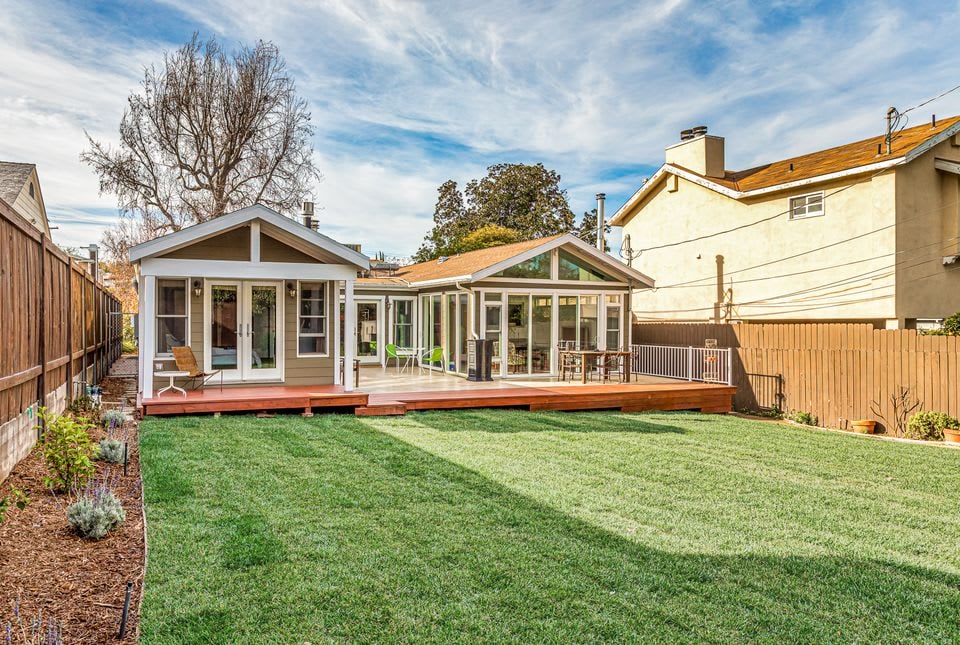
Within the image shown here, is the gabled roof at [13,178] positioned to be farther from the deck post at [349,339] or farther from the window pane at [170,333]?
the deck post at [349,339]

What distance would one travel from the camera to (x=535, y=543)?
14.0 feet

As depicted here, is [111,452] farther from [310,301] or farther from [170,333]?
[310,301]

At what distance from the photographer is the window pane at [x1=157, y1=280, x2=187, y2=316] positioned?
34.8 ft

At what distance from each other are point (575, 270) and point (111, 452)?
10740 millimetres

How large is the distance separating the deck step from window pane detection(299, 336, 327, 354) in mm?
1843

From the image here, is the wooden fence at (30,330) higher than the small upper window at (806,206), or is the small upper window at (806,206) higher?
the small upper window at (806,206)

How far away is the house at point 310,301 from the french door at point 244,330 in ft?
0.06

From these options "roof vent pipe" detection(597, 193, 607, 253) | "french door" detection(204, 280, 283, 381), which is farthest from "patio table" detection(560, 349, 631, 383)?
"roof vent pipe" detection(597, 193, 607, 253)

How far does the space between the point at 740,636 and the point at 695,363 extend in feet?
36.3

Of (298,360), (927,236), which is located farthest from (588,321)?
(927,236)

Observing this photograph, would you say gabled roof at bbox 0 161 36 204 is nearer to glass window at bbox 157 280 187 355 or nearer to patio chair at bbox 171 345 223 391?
glass window at bbox 157 280 187 355

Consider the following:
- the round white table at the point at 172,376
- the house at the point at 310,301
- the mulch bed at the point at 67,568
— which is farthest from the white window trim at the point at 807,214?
the mulch bed at the point at 67,568

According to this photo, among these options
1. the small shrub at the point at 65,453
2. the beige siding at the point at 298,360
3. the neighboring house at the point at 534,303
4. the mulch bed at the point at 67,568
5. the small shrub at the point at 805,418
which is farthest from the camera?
the neighboring house at the point at 534,303

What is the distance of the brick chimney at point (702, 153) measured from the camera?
1953 cm
